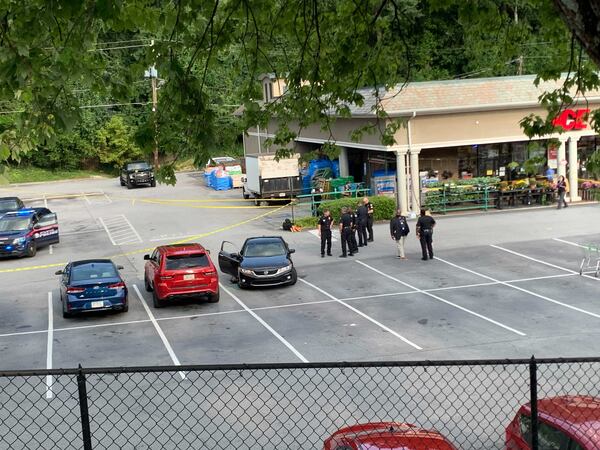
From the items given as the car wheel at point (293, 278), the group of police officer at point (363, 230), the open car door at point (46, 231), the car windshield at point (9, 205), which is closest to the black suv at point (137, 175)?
the car windshield at point (9, 205)

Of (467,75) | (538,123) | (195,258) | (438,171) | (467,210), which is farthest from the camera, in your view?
(467,75)

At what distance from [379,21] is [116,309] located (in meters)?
12.2

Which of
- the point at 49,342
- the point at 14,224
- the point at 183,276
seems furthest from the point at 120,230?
the point at 49,342

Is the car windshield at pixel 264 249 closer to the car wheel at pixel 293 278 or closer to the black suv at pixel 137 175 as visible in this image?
the car wheel at pixel 293 278

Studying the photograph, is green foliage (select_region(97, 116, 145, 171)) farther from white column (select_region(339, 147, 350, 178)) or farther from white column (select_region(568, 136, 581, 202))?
white column (select_region(568, 136, 581, 202))

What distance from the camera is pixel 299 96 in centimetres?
1221

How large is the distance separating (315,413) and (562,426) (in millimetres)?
4987

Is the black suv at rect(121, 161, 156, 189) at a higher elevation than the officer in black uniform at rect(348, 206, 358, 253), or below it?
higher

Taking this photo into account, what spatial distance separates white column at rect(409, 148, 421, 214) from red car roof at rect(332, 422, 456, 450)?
27.8 meters

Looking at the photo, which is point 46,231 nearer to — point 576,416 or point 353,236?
point 353,236

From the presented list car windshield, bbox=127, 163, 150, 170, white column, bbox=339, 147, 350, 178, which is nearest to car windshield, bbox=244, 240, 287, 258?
white column, bbox=339, 147, 350, 178

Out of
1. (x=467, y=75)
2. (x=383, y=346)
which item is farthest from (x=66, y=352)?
(x=467, y=75)

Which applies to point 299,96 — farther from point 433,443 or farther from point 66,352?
point 66,352

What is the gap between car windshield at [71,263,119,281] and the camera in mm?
21922
